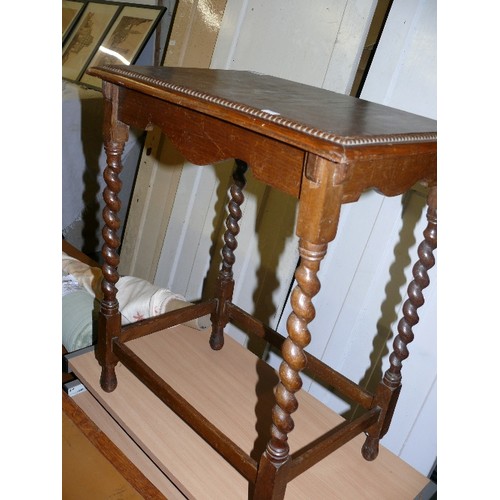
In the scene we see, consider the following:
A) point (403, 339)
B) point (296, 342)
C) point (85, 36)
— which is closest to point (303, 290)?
point (296, 342)

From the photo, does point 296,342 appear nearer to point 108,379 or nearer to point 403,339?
point 403,339

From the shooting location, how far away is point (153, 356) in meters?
1.42

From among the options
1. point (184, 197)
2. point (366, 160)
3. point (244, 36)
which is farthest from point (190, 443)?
point (244, 36)

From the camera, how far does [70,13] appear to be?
250 cm

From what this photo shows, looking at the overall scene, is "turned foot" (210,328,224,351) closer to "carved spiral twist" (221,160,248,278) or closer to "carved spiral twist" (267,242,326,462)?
"carved spiral twist" (221,160,248,278)

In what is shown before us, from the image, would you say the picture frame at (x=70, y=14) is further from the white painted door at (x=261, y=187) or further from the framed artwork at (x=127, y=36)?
the white painted door at (x=261, y=187)

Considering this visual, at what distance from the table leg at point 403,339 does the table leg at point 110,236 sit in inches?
26.1

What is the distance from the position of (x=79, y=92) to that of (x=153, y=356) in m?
1.29

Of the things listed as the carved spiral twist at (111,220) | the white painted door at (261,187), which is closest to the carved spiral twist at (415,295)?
the white painted door at (261,187)

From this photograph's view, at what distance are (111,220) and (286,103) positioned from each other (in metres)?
0.52

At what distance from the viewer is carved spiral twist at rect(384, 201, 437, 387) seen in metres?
1.03

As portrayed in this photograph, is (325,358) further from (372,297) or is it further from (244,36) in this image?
(244,36)

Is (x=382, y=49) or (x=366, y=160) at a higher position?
(x=382, y=49)

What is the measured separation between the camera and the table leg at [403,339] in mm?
1043
